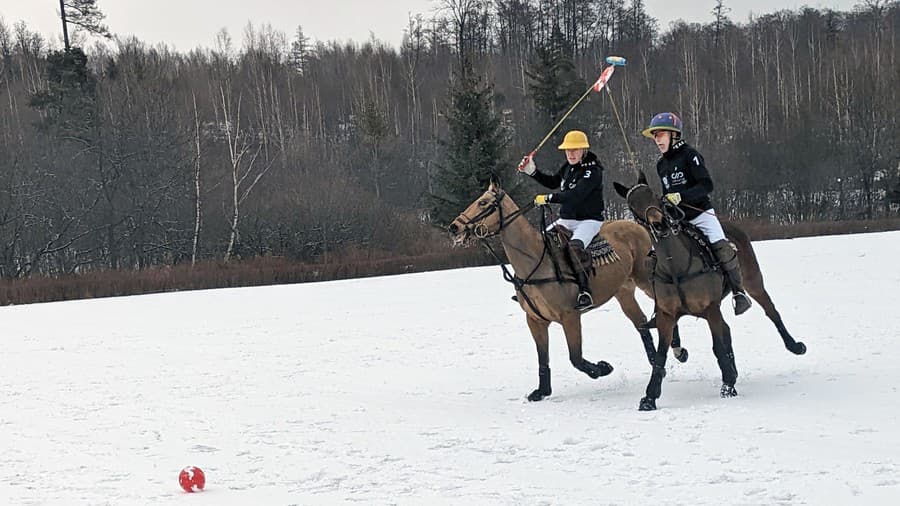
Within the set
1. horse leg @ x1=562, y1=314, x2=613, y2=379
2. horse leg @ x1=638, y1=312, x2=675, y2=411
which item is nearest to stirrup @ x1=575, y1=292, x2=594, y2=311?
horse leg @ x1=562, y1=314, x2=613, y2=379

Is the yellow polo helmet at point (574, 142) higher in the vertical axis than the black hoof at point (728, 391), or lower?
higher

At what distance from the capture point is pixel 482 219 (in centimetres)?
836

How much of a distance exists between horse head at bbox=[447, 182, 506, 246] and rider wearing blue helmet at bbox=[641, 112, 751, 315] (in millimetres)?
1694

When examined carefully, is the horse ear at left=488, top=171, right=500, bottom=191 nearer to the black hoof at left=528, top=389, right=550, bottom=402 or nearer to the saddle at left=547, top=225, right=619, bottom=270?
the saddle at left=547, top=225, right=619, bottom=270

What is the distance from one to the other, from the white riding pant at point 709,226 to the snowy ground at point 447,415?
155 centimetres

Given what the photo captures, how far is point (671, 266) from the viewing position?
7.79m

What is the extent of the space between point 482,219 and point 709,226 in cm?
227

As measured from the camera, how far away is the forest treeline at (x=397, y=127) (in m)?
36.9

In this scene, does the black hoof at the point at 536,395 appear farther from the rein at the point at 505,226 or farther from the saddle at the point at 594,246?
the saddle at the point at 594,246

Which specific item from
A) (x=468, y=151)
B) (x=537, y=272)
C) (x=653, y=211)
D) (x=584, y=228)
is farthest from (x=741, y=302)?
(x=468, y=151)

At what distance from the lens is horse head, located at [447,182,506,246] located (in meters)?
8.24

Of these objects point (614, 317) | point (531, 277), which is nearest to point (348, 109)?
point (614, 317)

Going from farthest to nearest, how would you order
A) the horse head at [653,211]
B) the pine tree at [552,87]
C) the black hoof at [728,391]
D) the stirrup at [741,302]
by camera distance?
the pine tree at [552,87] < the stirrup at [741,302] < the black hoof at [728,391] < the horse head at [653,211]

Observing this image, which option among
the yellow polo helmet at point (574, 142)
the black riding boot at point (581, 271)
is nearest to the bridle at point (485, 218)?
the black riding boot at point (581, 271)
